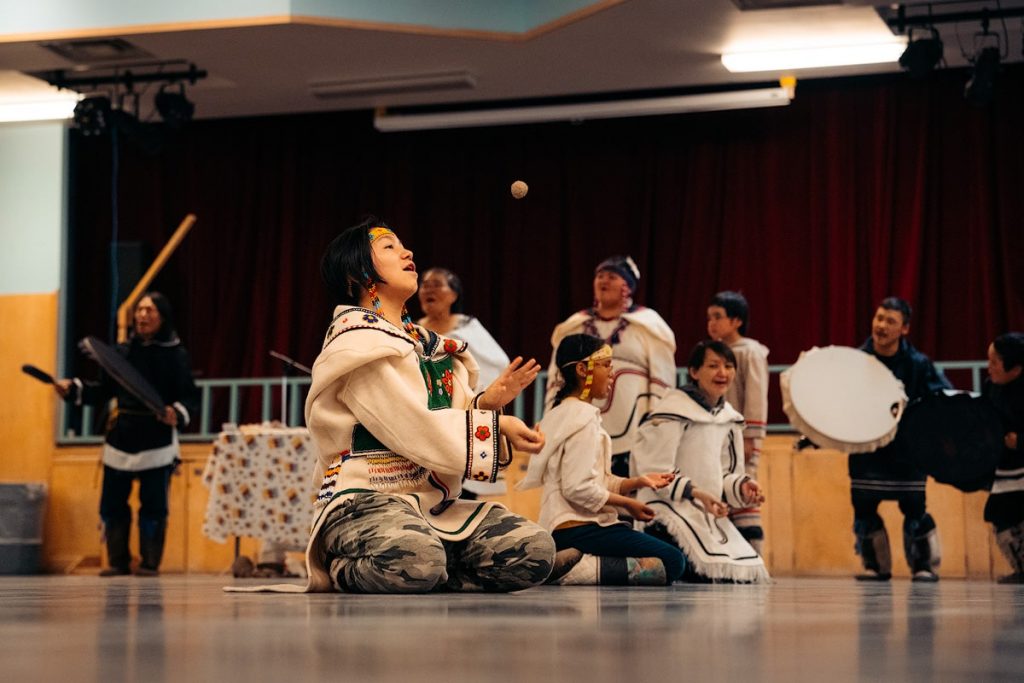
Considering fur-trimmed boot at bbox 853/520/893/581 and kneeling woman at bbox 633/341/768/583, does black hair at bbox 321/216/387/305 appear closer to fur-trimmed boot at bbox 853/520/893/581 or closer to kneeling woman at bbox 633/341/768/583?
kneeling woman at bbox 633/341/768/583

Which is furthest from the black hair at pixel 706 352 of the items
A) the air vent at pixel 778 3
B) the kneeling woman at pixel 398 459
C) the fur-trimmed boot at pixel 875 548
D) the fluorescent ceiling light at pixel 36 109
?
the fluorescent ceiling light at pixel 36 109

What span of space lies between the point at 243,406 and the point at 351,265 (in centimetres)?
625

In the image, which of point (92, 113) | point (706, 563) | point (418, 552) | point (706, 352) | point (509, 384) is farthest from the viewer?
point (92, 113)

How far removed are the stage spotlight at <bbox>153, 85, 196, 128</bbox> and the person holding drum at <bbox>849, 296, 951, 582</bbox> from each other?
4.37 m

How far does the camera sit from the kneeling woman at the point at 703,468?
4.87m

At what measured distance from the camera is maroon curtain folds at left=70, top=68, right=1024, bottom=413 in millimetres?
8625

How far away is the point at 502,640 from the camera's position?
1915mm

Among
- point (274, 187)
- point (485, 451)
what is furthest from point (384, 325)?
point (274, 187)

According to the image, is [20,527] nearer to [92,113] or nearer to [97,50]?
[92,113]

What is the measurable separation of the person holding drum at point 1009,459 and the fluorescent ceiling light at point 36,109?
602 cm

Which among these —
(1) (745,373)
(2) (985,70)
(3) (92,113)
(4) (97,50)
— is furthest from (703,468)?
(3) (92,113)

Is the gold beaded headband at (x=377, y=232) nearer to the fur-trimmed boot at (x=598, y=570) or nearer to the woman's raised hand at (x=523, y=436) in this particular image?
the woman's raised hand at (x=523, y=436)

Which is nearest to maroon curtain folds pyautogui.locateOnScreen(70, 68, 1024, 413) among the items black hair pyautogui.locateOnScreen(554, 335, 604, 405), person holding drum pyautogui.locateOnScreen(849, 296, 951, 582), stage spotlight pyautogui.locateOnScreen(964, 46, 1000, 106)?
stage spotlight pyautogui.locateOnScreen(964, 46, 1000, 106)

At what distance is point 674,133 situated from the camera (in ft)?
30.6
